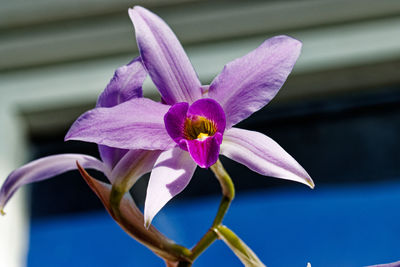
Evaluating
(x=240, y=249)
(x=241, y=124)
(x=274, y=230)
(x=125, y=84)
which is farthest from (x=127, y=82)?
(x=241, y=124)

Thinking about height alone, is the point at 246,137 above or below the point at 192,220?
above

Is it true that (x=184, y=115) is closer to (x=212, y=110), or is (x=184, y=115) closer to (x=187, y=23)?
(x=212, y=110)

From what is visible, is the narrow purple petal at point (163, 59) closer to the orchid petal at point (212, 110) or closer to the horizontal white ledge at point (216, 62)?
the orchid petal at point (212, 110)

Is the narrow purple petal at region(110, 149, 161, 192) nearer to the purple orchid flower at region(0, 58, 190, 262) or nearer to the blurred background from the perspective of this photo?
the purple orchid flower at region(0, 58, 190, 262)

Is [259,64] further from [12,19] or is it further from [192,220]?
[12,19]

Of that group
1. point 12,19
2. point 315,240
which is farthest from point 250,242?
point 12,19
